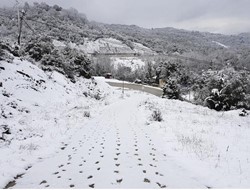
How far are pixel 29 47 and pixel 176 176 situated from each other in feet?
73.7

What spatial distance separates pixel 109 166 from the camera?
23.0 ft

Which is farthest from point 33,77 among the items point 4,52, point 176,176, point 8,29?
point 8,29

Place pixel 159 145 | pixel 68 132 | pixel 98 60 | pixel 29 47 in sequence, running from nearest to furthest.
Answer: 1. pixel 159 145
2. pixel 68 132
3. pixel 29 47
4. pixel 98 60

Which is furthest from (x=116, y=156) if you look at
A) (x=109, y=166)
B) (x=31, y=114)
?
(x=31, y=114)

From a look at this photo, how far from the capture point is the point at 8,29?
67.0 meters

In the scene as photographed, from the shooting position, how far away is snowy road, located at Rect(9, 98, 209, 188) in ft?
19.9

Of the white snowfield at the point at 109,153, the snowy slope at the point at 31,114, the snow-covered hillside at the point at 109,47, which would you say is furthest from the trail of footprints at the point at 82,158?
the snow-covered hillside at the point at 109,47

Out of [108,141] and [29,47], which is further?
[29,47]

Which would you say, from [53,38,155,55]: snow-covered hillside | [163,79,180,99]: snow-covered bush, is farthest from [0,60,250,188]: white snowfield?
[53,38,155,55]: snow-covered hillside

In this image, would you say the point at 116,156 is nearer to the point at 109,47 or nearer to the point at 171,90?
the point at 171,90

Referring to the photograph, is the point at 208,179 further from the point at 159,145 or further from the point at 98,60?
the point at 98,60

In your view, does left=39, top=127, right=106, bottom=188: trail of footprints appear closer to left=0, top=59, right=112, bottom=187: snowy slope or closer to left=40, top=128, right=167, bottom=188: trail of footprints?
left=40, top=128, right=167, bottom=188: trail of footprints

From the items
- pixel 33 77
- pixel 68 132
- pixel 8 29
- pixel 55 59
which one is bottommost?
pixel 68 132

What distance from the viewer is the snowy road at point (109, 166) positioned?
6.07m
